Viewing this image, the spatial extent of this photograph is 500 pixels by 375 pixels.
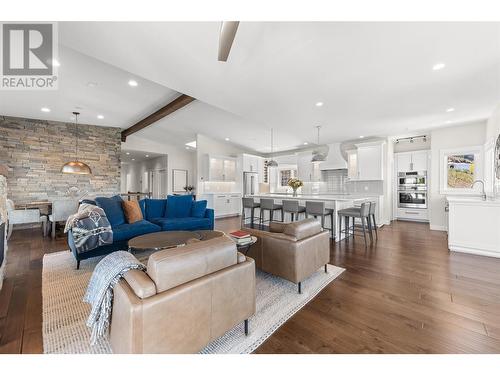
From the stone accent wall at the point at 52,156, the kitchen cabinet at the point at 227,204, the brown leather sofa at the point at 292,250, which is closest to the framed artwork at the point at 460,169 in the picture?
the brown leather sofa at the point at 292,250

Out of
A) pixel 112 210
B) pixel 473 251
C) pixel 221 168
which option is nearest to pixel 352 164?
pixel 473 251

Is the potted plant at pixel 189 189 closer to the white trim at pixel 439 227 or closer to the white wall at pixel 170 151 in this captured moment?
the white wall at pixel 170 151

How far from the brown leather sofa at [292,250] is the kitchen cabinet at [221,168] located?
5.45 m

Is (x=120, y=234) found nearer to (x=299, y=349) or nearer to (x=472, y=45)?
(x=299, y=349)

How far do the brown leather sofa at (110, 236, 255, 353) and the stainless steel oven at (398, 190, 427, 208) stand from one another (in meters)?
7.36

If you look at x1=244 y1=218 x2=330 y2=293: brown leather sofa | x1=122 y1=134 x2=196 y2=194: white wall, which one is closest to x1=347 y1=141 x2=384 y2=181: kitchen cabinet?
x1=244 y1=218 x2=330 y2=293: brown leather sofa

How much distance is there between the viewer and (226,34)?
51.1 inches

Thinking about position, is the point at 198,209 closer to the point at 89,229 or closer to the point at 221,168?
the point at 89,229

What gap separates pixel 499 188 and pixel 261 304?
15.8ft

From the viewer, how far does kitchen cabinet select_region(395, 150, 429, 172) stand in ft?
21.4

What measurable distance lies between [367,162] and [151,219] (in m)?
6.11

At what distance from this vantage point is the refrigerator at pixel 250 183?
343 inches

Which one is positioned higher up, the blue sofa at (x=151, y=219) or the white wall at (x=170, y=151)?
the white wall at (x=170, y=151)
